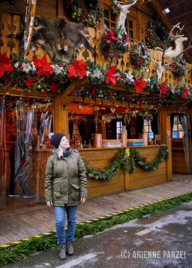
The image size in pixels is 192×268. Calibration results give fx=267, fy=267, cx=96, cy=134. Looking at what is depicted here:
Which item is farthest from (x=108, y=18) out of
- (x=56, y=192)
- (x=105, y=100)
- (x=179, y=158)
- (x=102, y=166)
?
(x=56, y=192)

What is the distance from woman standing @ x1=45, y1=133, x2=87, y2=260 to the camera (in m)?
3.89

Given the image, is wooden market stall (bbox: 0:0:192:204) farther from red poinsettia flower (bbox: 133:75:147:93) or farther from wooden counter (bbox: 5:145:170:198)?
red poinsettia flower (bbox: 133:75:147:93)

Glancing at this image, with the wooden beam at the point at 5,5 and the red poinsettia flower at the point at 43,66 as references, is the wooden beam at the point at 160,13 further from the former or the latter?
the red poinsettia flower at the point at 43,66

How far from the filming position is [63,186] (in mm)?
3908

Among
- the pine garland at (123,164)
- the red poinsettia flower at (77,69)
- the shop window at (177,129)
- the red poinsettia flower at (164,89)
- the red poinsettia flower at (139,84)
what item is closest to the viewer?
the red poinsettia flower at (77,69)

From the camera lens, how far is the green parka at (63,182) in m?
3.90

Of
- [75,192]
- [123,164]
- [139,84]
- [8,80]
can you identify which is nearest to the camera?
[75,192]

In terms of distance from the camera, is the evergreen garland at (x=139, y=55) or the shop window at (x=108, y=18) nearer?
the evergreen garland at (x=139, y=55)

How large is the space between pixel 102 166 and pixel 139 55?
3.45 meters

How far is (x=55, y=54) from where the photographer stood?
6.09 m

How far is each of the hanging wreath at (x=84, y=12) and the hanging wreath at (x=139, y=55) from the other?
4.48ft

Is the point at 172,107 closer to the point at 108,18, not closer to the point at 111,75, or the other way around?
the point at 108,18

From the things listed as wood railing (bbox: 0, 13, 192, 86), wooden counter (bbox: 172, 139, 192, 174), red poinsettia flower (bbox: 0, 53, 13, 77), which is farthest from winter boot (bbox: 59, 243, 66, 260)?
wooden counter (bbox: 172, 139, 192, 174)

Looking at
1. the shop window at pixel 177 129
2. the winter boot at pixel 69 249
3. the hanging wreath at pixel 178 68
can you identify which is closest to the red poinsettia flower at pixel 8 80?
the winter boot at pixel 69 249
